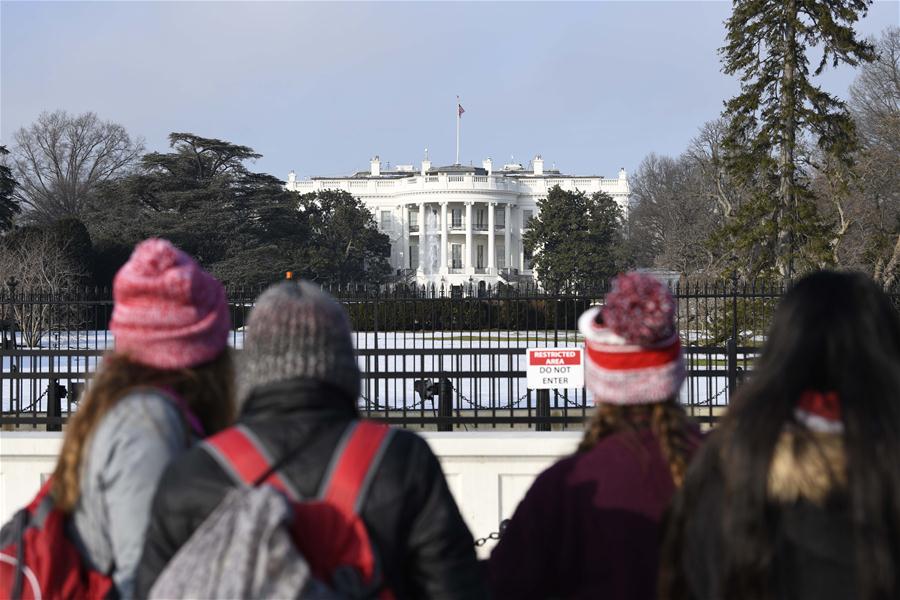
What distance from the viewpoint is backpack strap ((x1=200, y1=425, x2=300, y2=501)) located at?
6.07ft

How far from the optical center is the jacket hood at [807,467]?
164cm

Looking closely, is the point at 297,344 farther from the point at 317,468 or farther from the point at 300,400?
the point at 317,468

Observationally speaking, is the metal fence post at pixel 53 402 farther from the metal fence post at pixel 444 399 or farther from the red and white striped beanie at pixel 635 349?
the red and white striped beanie at pixel 635 349

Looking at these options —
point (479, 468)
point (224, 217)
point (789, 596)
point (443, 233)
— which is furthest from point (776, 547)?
point (443, 233)

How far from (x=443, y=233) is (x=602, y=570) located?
266 ft

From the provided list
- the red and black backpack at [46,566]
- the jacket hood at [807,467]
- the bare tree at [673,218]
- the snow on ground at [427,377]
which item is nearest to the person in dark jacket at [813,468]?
the jacket hood at [807,467]

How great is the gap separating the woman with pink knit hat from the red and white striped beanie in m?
0.92

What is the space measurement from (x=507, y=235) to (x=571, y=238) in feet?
119

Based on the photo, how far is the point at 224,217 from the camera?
43750mm

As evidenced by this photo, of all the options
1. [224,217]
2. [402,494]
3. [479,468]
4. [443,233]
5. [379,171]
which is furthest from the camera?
[379,171]

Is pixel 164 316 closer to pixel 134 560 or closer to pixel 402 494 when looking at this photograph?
pixel 134 560

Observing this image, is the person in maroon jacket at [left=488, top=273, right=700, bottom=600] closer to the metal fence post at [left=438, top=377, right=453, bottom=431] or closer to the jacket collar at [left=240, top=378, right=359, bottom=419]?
the jacket collar at [left=240, top=378, right=359, bottom=419]

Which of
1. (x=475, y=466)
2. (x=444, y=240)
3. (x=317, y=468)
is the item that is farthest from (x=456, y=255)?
(x=317, y=468)

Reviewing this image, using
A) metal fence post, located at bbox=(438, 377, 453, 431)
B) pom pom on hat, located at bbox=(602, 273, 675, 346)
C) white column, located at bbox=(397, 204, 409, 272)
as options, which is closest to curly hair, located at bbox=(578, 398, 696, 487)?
pom pom on hat, located at bbox=(602, 273, 675, 346)
